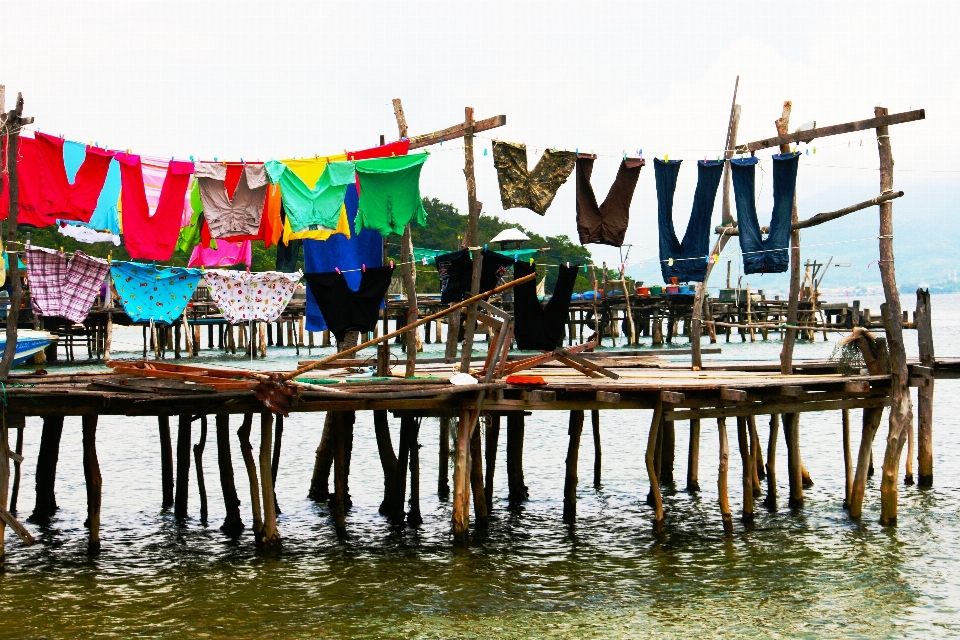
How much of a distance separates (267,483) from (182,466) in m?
2.28

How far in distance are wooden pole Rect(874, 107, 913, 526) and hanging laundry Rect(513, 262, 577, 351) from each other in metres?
3.80

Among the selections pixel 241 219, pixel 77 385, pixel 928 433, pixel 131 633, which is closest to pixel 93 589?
pixel 131 633

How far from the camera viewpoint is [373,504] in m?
14.4

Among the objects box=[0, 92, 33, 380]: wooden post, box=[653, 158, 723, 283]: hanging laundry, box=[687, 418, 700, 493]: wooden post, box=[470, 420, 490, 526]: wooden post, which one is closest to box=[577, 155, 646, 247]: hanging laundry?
box=[653, 158, 723, 283]: hanging laundry

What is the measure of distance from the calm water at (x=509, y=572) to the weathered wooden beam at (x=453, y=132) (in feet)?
15.2

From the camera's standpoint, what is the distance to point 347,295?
12773 millimetres

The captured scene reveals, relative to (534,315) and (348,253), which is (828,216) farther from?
(348,253)

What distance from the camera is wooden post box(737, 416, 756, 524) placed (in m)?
12.6

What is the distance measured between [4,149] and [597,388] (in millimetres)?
6785

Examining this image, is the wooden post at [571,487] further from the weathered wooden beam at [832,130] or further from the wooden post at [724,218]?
the weathered wooden beam at [832,130]

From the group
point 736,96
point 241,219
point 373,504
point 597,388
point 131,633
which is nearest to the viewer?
point 131,633

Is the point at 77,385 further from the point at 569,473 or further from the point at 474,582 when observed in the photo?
the point at 569,473

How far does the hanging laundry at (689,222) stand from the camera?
14297 millimetres

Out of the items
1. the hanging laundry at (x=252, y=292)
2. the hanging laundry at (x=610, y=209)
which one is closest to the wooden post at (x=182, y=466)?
the hanging laundry at (x=252, y=292)
